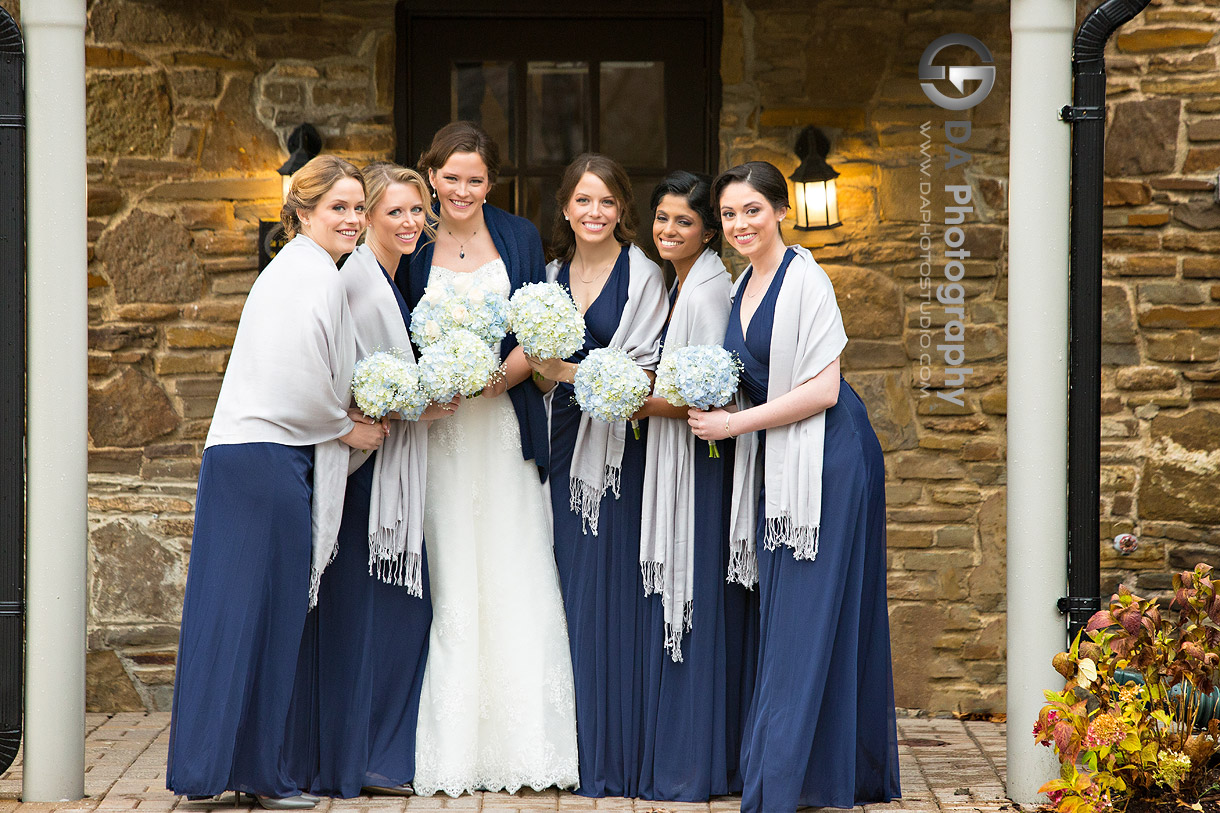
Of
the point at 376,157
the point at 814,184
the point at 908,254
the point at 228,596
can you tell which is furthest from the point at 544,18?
the point at 228,596

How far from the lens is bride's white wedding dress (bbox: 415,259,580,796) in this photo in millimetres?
4168

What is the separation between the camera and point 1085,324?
12.9 ft

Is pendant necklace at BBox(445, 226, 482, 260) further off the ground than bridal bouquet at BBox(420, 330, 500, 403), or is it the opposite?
pendant necklace at BBox(445, 226, 482, 260)

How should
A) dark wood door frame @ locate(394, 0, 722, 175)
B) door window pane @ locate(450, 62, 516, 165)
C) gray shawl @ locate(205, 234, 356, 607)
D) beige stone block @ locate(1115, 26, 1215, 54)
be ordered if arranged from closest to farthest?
gray shawl @ locate(205, 234, 356, 607)
beige stone block @ locate(1115, 26, 1215, 54)
dark wood door frame @ locate(394, 0, 722, 175)
door window pane @ locate(450, 62, 516, 165)

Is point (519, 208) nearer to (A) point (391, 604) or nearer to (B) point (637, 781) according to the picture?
(A) point (391, 604)

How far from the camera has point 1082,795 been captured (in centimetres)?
366

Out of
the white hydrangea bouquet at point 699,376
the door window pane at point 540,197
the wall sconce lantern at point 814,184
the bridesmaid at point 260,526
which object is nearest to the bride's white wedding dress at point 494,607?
the bridesmaid at point 260,526

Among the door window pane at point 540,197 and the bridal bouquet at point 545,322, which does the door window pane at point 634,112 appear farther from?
the bridal bouquet at point 545,322

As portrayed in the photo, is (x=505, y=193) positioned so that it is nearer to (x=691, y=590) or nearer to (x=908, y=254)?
(x=908, y=254)

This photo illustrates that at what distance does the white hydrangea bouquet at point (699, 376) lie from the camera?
384cm

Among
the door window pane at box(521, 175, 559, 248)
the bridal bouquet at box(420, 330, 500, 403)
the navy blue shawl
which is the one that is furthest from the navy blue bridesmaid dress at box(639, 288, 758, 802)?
the door window pane at box(521, 175, 559, 248)

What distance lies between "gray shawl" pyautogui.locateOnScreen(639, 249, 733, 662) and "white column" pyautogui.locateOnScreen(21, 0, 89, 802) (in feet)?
6.18

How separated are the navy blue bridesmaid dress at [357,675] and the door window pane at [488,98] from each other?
5.13ft

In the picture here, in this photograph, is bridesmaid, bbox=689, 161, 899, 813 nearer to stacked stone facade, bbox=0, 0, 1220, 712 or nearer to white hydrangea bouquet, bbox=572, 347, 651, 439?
white hydrangea bouquet, bbox=572, 347, 651, 439
